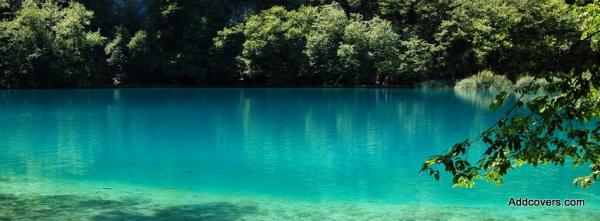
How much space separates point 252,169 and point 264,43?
→ 3899 centimetres

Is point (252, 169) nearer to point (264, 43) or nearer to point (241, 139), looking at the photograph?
point (241, 139)

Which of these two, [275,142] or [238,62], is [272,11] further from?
[275,142]

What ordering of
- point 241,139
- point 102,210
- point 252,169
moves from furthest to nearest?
point 241,139 < point 252,169 < point 102,210

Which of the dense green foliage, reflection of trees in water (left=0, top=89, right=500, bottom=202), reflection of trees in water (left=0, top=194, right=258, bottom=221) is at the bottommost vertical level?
reflection of trees in water (left=0, top=194, right=258, bottom=221)

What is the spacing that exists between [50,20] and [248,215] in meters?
49.2

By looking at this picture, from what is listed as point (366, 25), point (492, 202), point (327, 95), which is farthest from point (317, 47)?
point (492, 202)

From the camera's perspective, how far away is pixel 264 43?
5403cm

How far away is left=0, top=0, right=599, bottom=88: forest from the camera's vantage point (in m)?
51.5

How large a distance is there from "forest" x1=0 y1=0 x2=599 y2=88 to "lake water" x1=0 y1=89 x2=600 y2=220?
21.5m

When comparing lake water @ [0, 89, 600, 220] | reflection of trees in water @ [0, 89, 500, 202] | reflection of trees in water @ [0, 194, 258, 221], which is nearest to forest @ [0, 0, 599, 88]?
reflection of trees in water @ [0, 89, 500, 202]

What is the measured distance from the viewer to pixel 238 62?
55594mm

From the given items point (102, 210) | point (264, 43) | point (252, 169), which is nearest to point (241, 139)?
point (252, 169)

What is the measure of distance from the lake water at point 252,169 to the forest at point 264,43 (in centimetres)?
2149

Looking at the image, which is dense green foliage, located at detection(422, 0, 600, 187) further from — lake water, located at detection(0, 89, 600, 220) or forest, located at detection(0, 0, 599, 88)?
forest, located at detection(0, 0, 599, 88)
